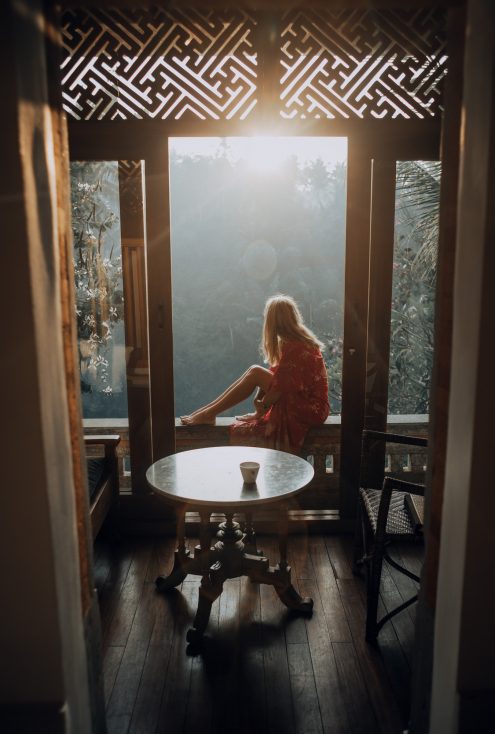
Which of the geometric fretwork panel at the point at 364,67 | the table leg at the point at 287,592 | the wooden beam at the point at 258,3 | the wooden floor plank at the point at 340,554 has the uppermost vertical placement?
the geometric fretwork panel at the point at 364,67

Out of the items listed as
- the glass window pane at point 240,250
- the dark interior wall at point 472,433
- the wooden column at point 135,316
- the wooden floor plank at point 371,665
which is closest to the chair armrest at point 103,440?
the wooden column at point 135,316

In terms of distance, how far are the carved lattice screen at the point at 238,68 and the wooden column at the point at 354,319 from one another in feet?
1.01

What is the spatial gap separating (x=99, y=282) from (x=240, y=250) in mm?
10582

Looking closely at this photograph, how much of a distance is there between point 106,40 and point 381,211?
158 cm

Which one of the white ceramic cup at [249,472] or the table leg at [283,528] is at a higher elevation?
the white ceramic cup at [249,472]

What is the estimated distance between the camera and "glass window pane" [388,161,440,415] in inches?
123

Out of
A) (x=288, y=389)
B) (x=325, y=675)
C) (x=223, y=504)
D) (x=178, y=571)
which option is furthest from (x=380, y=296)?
(x=325, y=675)

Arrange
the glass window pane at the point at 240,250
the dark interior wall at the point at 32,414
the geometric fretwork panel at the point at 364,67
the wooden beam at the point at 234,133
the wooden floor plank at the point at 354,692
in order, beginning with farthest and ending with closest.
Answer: the glass window pane at the point at 240,250 → the wooden beam at the point at 234,133 → the geometric fretwork panel at the point at 364,67 → the wooden floor plank at the point at 354,692 → the dark interior wall at the point at 32,414

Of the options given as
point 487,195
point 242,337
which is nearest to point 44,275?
point 487,195

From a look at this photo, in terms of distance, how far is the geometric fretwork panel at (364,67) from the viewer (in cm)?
262

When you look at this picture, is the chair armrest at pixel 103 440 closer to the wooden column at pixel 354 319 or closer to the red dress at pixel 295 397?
the red dress at pixel 295 397

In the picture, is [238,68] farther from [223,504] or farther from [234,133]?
[223,504]

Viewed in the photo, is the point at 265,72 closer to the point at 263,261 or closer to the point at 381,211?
the point at 381,211

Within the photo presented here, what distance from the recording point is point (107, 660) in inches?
89.9
